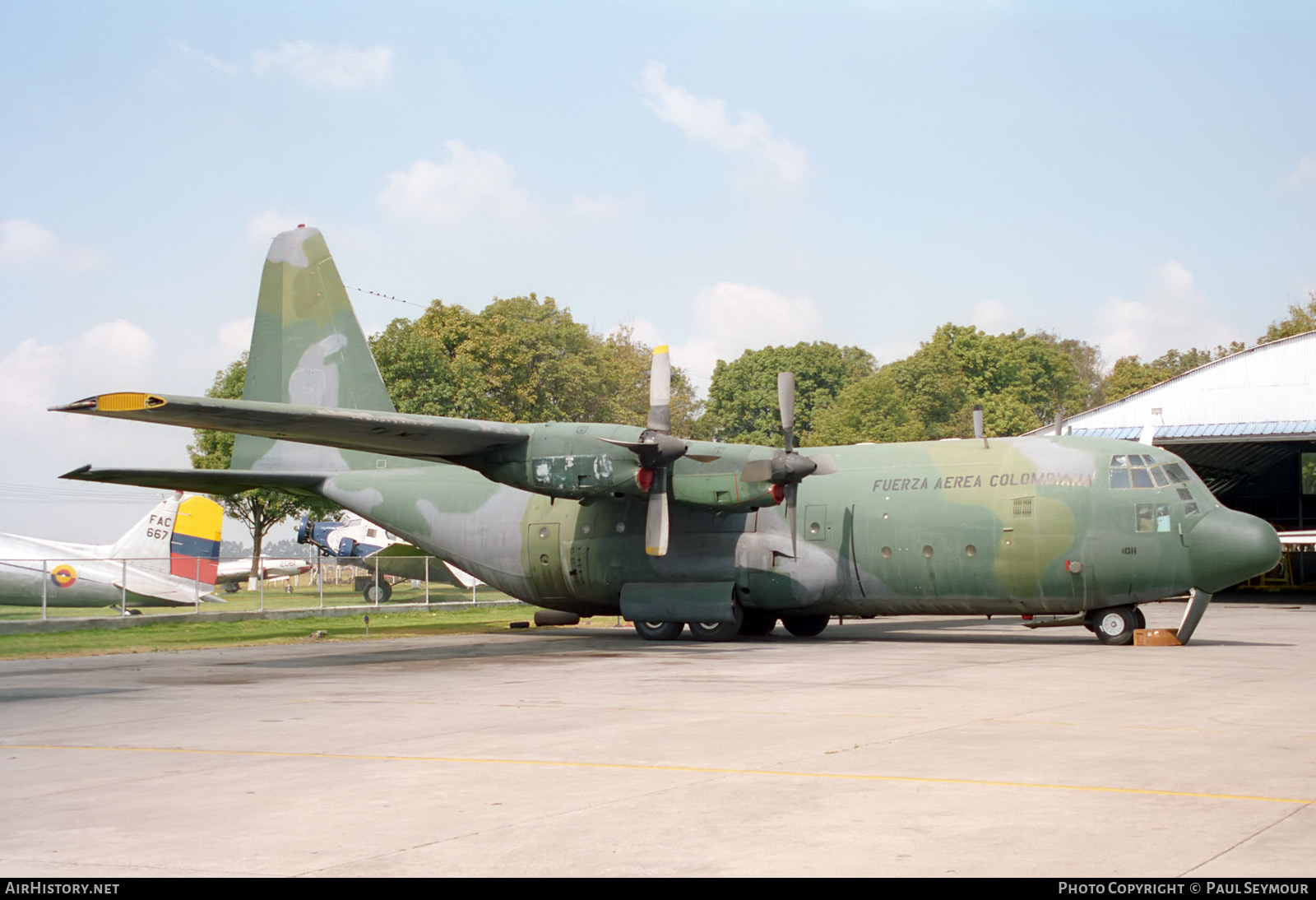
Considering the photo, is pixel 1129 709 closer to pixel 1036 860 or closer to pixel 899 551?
pixel 1036 860

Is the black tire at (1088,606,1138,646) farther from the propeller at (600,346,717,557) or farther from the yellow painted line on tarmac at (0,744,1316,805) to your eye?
the yellow painted line on tarmac at (0,744,1316,805)

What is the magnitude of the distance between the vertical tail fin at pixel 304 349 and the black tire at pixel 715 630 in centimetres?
852

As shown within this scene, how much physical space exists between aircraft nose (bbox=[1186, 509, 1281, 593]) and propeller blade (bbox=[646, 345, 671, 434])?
909 centimetres

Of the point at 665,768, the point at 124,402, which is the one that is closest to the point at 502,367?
the point at 124,402

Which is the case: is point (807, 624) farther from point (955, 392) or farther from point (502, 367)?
point (955, 392)

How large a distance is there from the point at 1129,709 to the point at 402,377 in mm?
50209

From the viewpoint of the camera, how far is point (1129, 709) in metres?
11.7

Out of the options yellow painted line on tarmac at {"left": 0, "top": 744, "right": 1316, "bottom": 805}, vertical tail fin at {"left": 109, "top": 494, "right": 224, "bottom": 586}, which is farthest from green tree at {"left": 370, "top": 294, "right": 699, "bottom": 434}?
yellow painted line on tarmac at {"left": 0, "top": 744, "right": 1316, "bottom": 805}

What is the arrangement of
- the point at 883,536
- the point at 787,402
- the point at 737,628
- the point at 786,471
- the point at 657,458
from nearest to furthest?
the point at 786,471 < the point at 657,458 < the point at 883,536 < the point at 787,402 < the point at 737,628

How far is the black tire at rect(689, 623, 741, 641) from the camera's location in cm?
2331

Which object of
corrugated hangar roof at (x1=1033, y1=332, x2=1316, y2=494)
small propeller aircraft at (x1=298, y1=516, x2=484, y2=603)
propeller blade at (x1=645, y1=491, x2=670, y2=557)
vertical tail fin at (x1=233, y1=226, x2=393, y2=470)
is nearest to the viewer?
propeller blade at (x1=645, y1=491, x2=670, y2=557)

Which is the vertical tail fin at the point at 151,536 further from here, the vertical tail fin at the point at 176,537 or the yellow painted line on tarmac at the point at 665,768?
the yellow painted line on tarmac at the point at 665,768

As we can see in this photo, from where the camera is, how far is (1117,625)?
69.1 feet

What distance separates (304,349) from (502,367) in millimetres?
37000
